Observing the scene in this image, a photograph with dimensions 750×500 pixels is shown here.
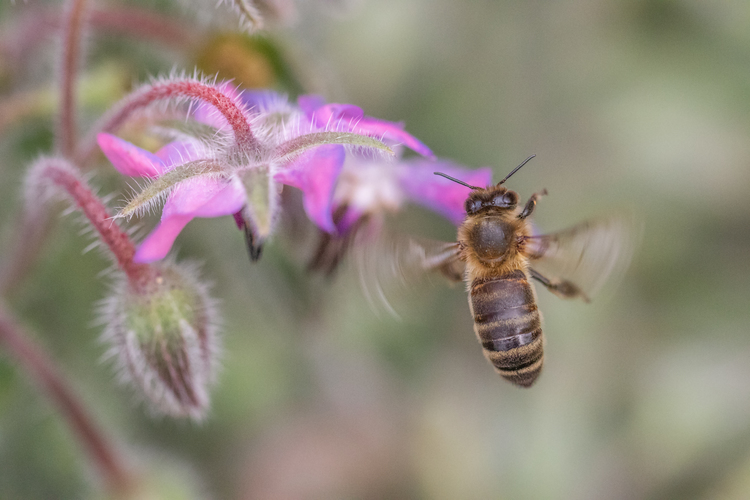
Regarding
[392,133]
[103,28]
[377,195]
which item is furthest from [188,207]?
[103,28]

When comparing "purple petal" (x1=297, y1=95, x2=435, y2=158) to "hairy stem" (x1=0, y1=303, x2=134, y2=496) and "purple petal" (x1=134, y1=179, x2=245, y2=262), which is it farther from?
"hairy stem" (x1=0, y1=303, x2=134, y2=496)

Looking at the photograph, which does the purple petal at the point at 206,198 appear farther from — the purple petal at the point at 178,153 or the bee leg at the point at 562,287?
the bee leg at the point at 562,287

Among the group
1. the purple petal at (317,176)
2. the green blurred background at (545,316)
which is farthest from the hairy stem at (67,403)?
the purple petal at (317,176)

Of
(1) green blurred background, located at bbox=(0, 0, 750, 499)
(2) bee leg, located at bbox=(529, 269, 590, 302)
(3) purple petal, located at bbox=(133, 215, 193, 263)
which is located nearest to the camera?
(3) purple petal, located at bbox=(133, 215, 193, 263)

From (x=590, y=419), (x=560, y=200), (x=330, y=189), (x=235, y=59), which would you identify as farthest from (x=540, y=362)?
(x=560, y=200)

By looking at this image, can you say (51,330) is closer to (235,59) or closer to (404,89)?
(235,59)

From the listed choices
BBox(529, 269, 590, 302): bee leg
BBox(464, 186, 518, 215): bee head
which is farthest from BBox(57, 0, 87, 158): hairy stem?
BBox(529, 269, 590, 302): bee leg

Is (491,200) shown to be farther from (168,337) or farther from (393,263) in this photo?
(168,337)
